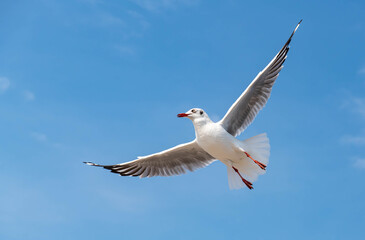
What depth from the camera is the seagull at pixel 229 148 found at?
8.41m

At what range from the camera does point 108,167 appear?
953 centimetres

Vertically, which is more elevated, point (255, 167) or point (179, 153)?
point (179, 153)

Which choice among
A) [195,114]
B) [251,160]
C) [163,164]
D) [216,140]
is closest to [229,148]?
[216,140]

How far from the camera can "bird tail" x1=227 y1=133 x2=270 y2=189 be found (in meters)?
8.53

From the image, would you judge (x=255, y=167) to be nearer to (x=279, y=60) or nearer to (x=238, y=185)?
(x=238, y=185)

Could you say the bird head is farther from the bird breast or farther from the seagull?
the bird breast

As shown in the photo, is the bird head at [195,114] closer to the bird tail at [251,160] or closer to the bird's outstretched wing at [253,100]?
the bird's outstretched wing at [253,100]

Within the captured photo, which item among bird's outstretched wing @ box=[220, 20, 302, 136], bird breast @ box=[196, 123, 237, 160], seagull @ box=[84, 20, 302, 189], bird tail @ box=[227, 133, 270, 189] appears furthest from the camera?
bird's outstretched wing @ box=[220, 20, 302, 136]

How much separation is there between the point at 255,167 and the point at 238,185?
46cm

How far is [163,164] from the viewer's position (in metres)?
9.55

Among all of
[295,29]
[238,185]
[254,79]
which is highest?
[295,29]

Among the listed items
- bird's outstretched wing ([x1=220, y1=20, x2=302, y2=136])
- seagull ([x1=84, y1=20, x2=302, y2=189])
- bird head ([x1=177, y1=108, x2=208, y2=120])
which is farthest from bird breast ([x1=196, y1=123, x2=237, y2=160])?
bird's outstretched wing ([x1=220, y1=20, x2=302, y2=136])

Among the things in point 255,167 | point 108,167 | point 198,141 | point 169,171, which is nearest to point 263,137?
point 255,167

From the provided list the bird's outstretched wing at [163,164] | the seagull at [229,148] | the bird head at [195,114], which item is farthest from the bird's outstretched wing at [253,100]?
the bird's outstretched wing at [163,164]
